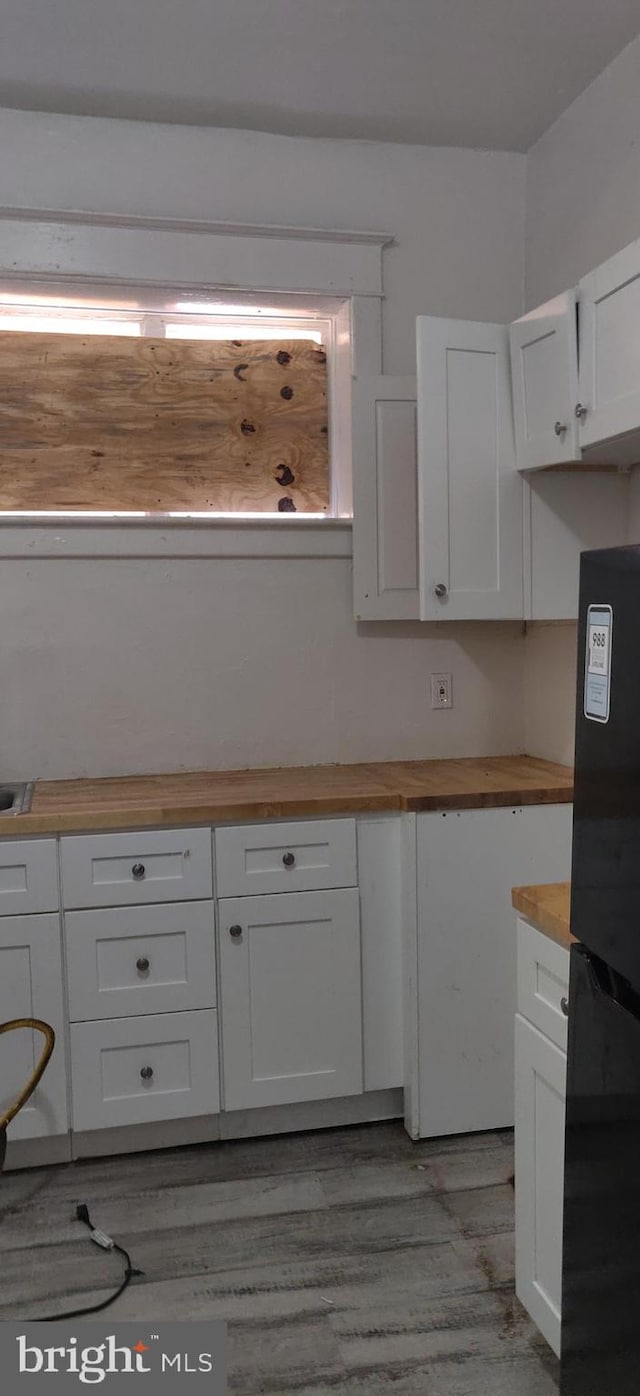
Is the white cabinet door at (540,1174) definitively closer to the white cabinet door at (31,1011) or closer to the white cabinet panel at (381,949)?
the white cabinet panel at (381,949)

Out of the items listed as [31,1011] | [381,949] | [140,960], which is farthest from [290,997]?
[31,1011]

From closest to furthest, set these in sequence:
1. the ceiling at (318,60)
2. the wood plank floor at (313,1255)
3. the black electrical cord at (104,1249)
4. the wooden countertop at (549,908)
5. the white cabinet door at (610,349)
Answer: the wooden countertop at (549,908) < the wood plank floor at (313,1255) < the black electrical cord at (104,1249) < the white cabinet door at (610,349) < the ceiling at (318,60)

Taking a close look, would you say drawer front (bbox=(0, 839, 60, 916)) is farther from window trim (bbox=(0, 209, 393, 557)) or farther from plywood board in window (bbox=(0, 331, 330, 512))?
plywood board in window (bbox=(0, 331, 330, 512))

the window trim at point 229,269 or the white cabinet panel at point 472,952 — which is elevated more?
the window trim at point 229,269

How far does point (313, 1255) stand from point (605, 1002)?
46.8 inches

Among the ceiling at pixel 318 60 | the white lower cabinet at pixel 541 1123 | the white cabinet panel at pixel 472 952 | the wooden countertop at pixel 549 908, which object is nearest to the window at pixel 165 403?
the ceiling at pixel 318 60

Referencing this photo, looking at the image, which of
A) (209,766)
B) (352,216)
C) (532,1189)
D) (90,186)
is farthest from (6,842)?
(352,216)

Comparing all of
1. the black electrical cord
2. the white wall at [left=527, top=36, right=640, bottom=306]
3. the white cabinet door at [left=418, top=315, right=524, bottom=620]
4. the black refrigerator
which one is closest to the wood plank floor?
the black electrical cord

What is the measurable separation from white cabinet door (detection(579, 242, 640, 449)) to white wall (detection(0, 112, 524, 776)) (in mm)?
878

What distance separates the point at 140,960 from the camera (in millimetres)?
2467

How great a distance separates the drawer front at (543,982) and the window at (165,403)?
1664mm

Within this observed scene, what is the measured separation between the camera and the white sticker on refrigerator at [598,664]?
4.04 feet

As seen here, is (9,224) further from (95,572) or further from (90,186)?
(95,572)

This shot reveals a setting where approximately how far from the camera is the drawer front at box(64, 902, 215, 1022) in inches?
96.0
